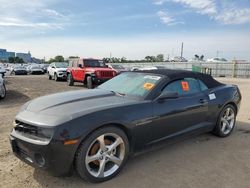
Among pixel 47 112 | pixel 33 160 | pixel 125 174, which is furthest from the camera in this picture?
pixel 125 174

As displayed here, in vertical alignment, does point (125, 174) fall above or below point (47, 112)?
below

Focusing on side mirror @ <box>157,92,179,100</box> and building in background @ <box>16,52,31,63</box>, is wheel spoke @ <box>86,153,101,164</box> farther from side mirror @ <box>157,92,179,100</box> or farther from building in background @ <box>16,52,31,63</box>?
building in background @ <box>16,52,31,63</box>

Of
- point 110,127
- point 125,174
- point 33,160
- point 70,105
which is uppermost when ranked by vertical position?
point 70,105

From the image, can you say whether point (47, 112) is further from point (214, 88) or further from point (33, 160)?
point (214, 88)

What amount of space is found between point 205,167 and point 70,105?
2172 millimetres

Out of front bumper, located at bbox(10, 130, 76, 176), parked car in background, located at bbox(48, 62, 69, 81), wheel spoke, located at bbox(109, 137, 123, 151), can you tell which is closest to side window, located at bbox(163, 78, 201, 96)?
wheel spoke, located at bbox(109, 137, 123, 151)

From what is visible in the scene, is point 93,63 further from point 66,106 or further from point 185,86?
point 66,106

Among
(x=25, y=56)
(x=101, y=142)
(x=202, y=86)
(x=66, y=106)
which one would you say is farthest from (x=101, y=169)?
(x=25, y=56)

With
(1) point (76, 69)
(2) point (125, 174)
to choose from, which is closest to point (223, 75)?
(1) point (76, 69)

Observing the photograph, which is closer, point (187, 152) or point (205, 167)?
point (205, 167)

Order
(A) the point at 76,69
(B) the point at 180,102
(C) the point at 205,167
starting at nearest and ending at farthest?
(C) the point at 205,167 < (B) the point at 180,102 < (A) the point at 76,69

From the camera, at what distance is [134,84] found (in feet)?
14.7

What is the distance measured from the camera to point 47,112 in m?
3.45

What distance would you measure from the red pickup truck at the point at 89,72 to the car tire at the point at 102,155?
10.9 m
